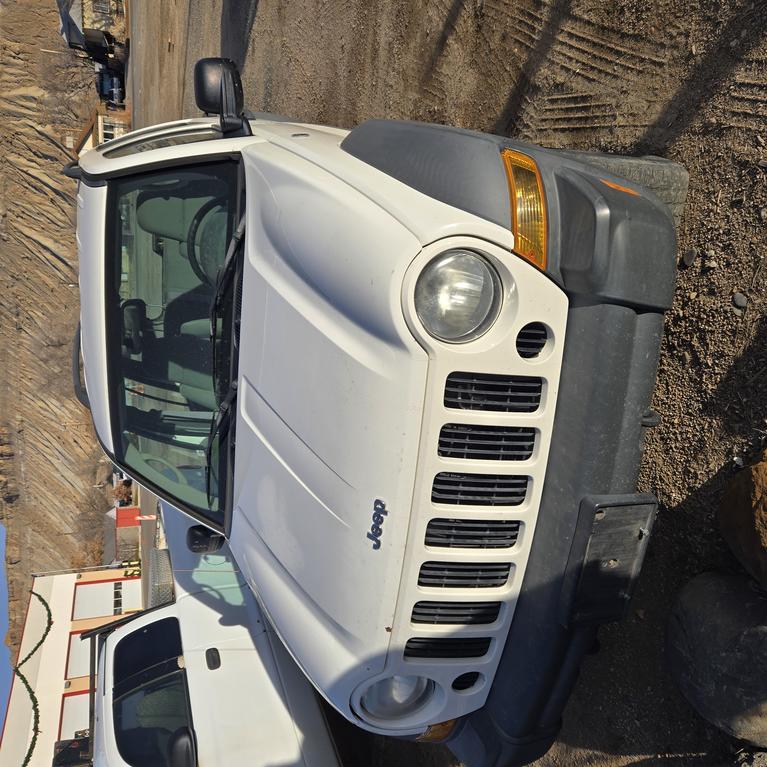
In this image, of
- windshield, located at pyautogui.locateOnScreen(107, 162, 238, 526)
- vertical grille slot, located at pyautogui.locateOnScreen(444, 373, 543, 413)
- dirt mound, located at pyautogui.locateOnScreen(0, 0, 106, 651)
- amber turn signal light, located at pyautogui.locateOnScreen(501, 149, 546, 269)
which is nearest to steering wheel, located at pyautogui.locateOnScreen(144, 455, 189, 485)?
windshield, located at pyautogui.locateOnScreen(107, 162, 238, 526)

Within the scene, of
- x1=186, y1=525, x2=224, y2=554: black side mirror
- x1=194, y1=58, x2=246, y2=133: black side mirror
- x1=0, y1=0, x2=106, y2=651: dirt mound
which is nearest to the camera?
x1=194, y1=58, x2=246, y2=133: black side mirror

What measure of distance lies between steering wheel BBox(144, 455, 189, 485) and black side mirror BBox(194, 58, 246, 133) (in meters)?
1.62

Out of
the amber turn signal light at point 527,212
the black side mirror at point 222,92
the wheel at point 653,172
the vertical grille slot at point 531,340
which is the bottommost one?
the vertical grille slot at point 531,340

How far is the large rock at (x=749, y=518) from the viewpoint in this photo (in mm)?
2357

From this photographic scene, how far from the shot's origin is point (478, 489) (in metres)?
2.31

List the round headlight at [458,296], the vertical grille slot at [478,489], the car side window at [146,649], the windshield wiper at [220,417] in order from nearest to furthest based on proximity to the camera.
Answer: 1. the round headlight at [458,296]
2. the vertical grille slot at [478,489]
3. the windshield wiper at [220,417]
4. the car side window at [146,649]

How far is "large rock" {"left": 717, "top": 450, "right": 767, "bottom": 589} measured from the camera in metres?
2.36

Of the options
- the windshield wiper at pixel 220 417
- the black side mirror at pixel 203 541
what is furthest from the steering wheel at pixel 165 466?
the black side mirror at pixel 203 541

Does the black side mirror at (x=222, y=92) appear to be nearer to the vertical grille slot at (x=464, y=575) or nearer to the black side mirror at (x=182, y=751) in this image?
the vertical grille slot at (x=464, y=575)

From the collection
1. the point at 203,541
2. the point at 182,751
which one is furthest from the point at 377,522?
the point at 182,751

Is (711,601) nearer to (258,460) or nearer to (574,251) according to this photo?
(574,251)

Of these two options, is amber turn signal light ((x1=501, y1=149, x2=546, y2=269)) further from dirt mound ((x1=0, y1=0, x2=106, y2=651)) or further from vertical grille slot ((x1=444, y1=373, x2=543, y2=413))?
A: dirt mound ((x1=0, y1=0, x2=106, y2=651))

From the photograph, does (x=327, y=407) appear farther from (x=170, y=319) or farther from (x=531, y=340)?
(x=170, y=319)

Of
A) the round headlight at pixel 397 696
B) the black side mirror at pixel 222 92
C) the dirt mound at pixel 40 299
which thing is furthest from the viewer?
the dirt mound at pixel 40 299
